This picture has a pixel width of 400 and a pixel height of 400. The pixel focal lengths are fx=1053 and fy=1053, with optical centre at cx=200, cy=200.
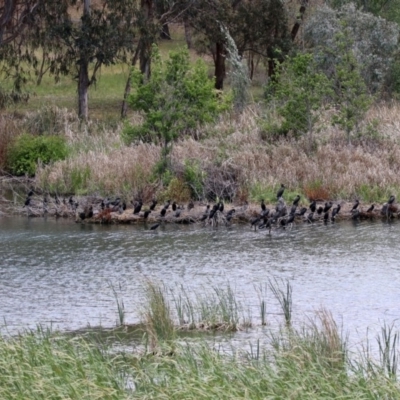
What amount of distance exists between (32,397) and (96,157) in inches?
775

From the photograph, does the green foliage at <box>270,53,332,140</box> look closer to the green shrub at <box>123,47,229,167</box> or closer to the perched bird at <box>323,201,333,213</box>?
the green shrub at <box>123,47,229,167</box>

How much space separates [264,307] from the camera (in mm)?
15289

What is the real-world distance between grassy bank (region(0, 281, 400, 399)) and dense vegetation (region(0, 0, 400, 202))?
1552cm

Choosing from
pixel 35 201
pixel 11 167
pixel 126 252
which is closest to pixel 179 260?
pixel 126 252

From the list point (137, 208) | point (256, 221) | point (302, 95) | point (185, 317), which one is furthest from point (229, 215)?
point (185, 317)

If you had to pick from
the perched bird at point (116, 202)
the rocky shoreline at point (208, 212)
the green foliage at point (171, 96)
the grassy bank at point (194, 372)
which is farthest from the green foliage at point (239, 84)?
the grassy bank at point (194, 372)

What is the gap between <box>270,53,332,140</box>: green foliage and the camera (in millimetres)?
29703

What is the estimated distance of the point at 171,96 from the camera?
1145 inches

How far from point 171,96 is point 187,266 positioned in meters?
9.94

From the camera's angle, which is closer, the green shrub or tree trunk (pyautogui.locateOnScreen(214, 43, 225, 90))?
the green shrub

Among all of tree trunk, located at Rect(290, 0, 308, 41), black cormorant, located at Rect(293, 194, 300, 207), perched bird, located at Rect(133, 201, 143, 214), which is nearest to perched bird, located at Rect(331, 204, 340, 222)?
black cormorant, located at Rect(293, 194, 300, 207)

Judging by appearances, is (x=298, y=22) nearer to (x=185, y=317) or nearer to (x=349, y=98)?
(x=349, y=98)

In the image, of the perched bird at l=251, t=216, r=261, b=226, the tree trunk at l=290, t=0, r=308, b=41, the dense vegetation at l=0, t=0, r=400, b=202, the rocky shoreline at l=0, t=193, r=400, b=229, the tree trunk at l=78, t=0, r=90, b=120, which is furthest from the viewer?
the tree trunk at l=290, t=0, r=308, b=41

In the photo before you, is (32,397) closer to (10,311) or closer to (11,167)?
(10,311)
